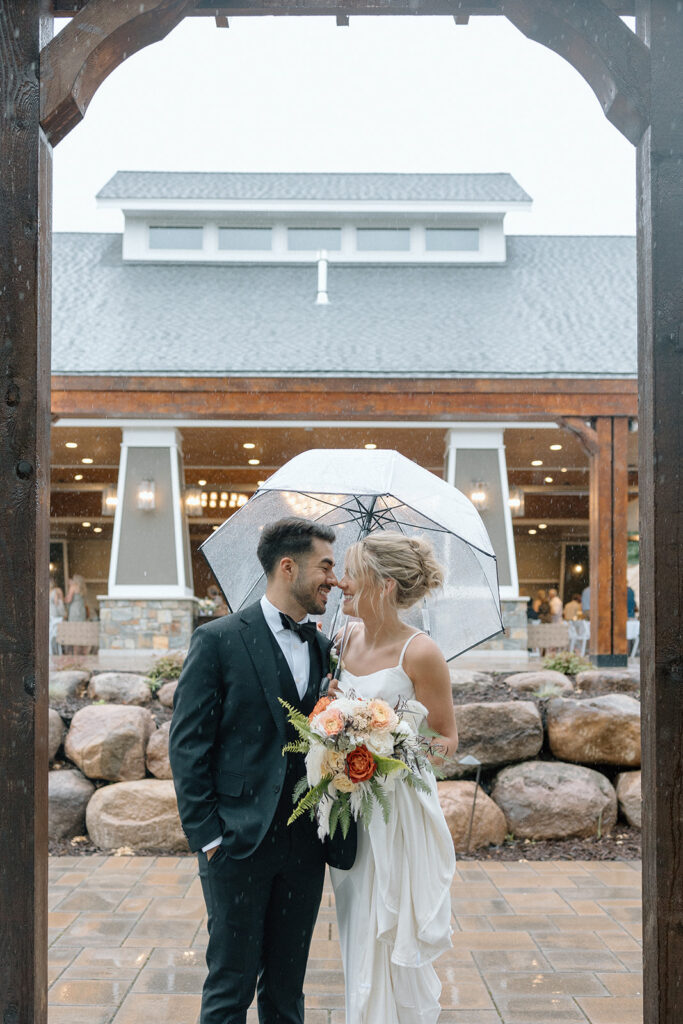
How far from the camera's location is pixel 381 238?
17938 mm

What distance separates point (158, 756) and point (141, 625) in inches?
252

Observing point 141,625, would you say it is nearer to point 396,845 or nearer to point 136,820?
point 136,820

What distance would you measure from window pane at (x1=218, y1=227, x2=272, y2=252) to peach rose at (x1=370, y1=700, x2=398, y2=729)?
16.0 meters

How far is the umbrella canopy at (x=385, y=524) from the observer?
3.65 meters

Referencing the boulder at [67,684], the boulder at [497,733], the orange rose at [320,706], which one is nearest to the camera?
the orange rose at [320,706]

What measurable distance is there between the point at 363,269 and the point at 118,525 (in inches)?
274

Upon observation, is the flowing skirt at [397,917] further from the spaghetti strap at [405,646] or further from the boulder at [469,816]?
the boulder at [469,816]

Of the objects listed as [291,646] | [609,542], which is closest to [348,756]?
[291,646]

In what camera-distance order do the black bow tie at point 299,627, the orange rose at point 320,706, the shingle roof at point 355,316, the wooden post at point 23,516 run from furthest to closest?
1. the shingle roof at point 355,316
2. the black bow tie at point 299,627
3. the orange rose at point 320,706
4. the wooden post at point 23,516

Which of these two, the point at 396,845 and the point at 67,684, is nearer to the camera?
the point at 396,845

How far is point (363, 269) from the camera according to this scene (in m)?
17.6

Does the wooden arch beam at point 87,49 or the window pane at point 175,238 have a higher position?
the window pane at point 175,238

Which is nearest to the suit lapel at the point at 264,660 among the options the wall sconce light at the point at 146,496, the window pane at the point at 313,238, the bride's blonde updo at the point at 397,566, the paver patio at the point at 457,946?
the bride's blonde updo at the point at 397,566

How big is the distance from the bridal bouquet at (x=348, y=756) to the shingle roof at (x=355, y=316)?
10.2m
